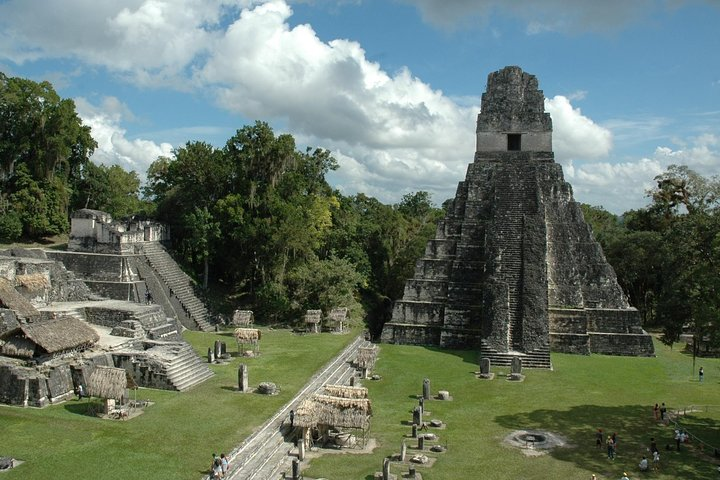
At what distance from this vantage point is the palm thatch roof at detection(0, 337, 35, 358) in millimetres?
20672

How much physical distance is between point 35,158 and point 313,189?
19.7 metres

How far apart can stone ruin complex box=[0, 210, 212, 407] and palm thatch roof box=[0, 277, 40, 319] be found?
0.13 ft

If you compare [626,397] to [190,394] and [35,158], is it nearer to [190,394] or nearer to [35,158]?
[190,394]

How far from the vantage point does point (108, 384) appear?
18172 millimetres

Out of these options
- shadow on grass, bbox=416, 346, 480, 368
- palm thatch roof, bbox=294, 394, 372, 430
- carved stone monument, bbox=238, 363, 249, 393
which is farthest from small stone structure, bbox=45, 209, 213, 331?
palm thatch roof, bbox=294, 394, 372, 430

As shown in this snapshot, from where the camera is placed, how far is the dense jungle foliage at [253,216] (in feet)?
122

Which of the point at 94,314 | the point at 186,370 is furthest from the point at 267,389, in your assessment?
the point at 94,314

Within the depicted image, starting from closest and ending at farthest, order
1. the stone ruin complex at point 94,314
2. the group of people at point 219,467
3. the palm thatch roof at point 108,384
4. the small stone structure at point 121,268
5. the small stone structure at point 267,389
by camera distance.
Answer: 1. the group of people at point 219,467
2. the palm thatch roof at point 108,384
3. the stone ruin complex at point 94,314
4. the small stone structure at point 267,389
5. the small stone structure at point 121,268

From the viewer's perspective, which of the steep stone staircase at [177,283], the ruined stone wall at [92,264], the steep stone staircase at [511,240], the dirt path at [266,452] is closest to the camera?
the dirt path at [266,452]

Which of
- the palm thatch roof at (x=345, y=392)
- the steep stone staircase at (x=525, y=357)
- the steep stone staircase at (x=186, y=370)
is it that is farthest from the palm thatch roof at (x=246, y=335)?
the steep stone staircase at (x=525, y=357)

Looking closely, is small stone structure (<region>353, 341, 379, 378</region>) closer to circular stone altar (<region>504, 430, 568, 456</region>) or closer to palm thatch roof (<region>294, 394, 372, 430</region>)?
palm thatch roof (<region>294, 394, 372, 430</region>)

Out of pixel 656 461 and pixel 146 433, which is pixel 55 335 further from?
pixel 656 461

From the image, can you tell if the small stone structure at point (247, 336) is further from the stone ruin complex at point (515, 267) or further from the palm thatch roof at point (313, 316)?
the stone ruin complex at point (515, 267)

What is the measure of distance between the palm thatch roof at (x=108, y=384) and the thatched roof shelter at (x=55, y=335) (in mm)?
3368
